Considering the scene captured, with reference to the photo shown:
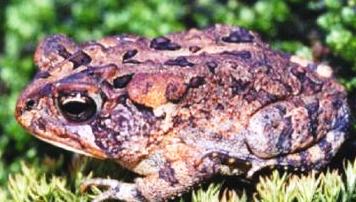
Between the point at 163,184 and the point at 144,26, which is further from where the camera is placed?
the point at 144,26

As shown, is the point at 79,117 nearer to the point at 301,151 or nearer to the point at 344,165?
the point at 301,151

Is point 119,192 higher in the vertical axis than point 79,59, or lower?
lower

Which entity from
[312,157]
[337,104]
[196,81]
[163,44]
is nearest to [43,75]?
[163,44]

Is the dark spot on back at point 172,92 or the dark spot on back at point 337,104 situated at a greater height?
the dark spot on back at point 172,92

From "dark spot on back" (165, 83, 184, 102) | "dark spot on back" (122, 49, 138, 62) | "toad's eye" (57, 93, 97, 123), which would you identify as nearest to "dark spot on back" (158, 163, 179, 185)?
"dark spot on back" (165, 83, 184, 102)

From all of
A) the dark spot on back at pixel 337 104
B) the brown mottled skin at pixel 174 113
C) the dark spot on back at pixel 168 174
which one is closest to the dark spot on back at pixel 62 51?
the brown mottled skin at pixel 174 113

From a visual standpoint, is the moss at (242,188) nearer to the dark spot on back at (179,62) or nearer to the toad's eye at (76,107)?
the toad's eye at (76,107)

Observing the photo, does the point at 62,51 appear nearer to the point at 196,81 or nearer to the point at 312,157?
the point at 196,81
